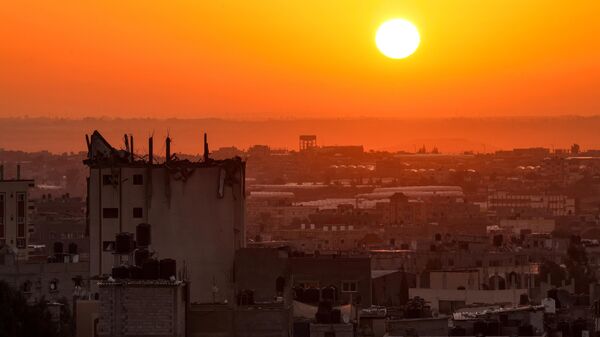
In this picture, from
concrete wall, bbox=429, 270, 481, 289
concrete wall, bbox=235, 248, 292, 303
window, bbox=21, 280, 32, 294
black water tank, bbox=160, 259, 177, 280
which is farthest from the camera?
concrete wall, bbox=429, 270, 481, 289

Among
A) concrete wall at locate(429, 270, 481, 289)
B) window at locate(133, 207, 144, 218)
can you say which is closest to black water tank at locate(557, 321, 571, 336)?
window at locate(133, 207, 144, 218)

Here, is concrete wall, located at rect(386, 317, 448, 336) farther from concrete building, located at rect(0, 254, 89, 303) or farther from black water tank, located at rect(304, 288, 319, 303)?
concrete building, located at rect(0, 254, 89, 303)

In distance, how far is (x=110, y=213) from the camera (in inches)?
1858

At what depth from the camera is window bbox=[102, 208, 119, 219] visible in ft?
155

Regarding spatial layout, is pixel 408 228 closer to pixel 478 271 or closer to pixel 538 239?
pixel 538 239

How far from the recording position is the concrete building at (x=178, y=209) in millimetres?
46125

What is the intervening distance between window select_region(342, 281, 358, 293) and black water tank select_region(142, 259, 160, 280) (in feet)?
51.8

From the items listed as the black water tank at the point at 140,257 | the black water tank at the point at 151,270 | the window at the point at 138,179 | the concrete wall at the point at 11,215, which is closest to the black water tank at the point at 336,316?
the black water tank at the point at 140,257

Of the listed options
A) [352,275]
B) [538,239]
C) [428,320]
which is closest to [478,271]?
[352,275]

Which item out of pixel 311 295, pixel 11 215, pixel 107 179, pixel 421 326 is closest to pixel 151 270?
pixel 421 326

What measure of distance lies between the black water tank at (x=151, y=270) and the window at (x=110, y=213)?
14062 millimetres

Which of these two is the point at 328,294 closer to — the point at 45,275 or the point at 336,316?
the point at 336,316

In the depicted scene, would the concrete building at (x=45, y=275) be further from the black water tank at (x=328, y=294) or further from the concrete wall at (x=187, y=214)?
the black water tank at (x=328, y=294)

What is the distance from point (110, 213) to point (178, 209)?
1401 millimetres
